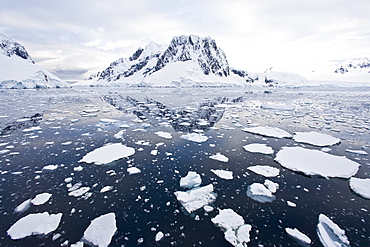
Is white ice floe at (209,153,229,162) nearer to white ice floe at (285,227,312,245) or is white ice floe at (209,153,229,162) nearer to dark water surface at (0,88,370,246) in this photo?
dark water surface at (0,88,370,246)

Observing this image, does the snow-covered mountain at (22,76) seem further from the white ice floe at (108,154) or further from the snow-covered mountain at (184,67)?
the white ice floe at (108,154)

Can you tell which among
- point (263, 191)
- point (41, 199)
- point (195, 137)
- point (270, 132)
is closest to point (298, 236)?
point (263, 191)

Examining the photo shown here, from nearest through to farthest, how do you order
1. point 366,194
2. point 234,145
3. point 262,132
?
point 366,194
point 234,145
point 262,132

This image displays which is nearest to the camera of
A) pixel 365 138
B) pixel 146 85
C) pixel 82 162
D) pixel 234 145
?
pixel 82 162

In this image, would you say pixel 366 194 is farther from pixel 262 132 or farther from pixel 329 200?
pixel 262 132

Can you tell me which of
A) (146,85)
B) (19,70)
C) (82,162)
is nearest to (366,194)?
(82,162)

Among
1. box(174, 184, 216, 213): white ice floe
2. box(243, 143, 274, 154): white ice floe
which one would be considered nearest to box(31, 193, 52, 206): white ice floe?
box(174, 184, 216, 213): white ice floe

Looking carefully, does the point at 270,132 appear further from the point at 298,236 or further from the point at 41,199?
the point at 41,199
